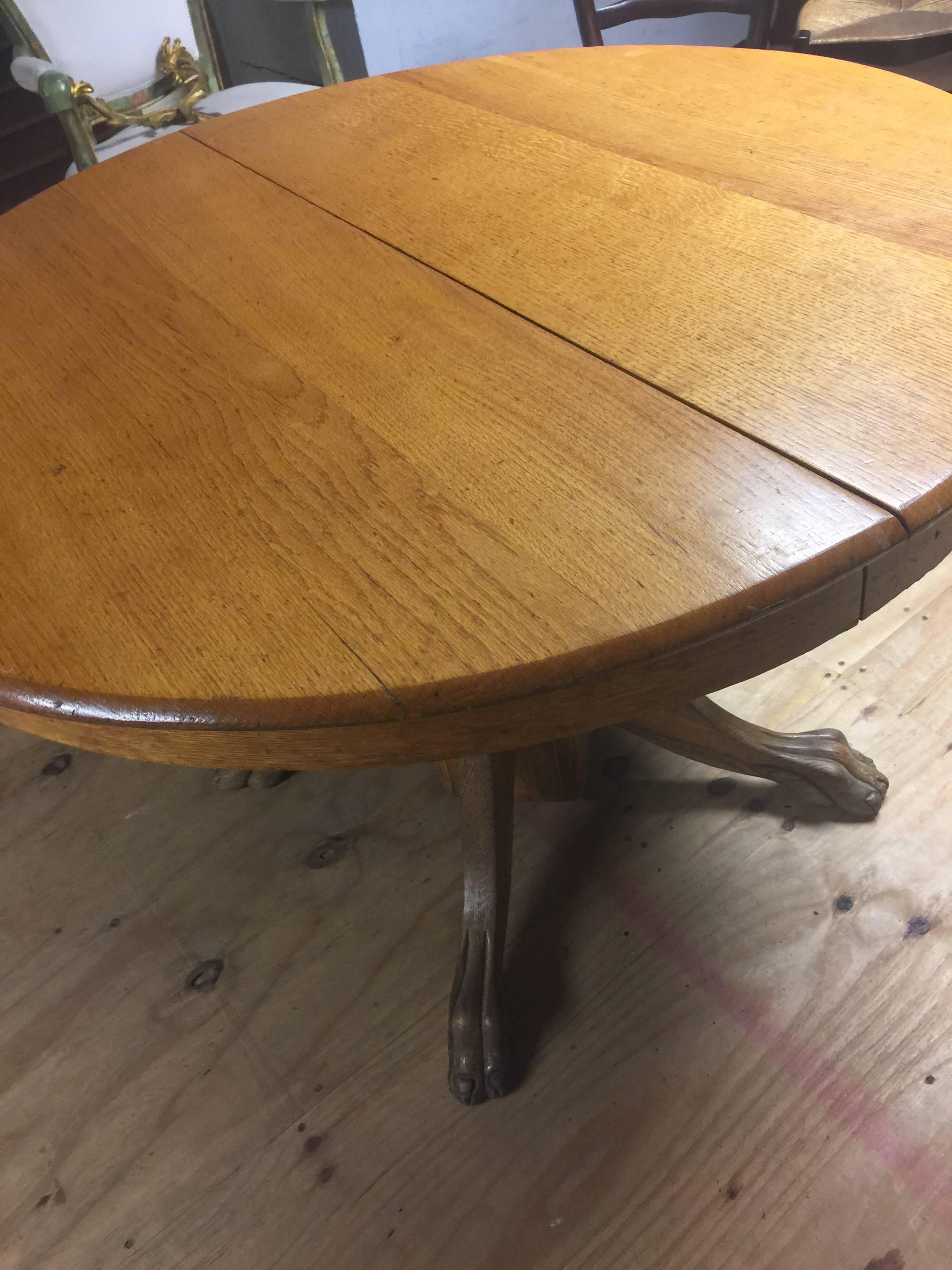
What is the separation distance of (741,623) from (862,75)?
2.65 feet

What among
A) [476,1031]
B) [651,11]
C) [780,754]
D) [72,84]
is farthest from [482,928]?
[72,84]

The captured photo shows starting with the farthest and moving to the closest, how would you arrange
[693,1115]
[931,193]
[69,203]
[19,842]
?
[19,842]
[69,203]
[693,1115]
[931,193]

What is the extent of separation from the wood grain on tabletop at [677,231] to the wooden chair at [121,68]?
2.49ft

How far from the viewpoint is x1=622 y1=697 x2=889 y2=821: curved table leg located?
998mm

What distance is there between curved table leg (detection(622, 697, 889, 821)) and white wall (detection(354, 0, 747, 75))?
195 centimetres

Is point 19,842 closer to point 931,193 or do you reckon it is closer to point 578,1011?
point 578,1011

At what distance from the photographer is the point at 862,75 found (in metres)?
0.98

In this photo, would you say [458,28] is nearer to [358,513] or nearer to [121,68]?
[121,68]

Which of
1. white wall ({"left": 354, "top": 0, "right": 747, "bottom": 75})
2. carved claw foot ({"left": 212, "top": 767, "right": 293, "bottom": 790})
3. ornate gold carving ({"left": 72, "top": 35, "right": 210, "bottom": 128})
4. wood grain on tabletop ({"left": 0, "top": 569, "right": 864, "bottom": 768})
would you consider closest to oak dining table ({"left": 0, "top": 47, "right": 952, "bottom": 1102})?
wood grain on tabletop ({"left": 0, "top": 569, "right": 864, "bottom": 768})

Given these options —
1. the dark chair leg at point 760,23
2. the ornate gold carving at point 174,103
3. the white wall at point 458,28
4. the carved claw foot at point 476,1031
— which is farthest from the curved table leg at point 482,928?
the white wall at point 458,28

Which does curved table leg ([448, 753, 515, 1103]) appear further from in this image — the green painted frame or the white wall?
the white wall

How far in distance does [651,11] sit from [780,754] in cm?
120

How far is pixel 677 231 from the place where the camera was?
0.78m

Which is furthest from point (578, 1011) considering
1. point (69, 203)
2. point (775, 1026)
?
point (69, 203)
